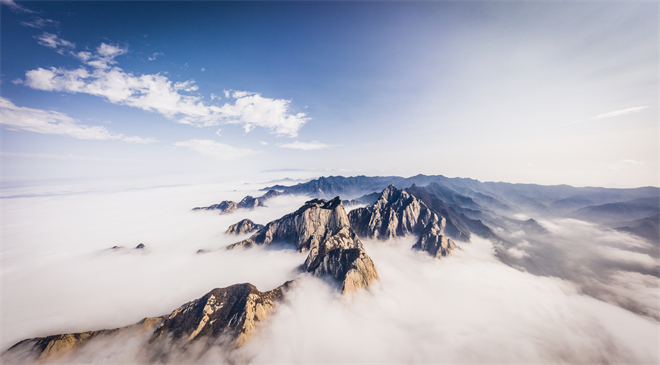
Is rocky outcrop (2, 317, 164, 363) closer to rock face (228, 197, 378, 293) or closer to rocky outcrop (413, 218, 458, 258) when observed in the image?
rock face (228, 197, 378, 293)

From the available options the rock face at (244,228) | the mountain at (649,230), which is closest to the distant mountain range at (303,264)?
the rock face at (244,228)

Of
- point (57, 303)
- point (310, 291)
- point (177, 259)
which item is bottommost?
point (57, 303)

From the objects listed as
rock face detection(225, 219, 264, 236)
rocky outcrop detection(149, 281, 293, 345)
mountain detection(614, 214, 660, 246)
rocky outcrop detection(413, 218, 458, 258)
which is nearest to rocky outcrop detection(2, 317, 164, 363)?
rocky outcrop detection(149, 281, 293, 345)

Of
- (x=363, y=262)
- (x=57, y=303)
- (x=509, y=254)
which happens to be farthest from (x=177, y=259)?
(x=509, y=254)

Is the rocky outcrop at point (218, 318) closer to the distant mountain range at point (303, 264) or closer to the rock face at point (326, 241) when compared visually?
the distant mountain range at point (303, 264)

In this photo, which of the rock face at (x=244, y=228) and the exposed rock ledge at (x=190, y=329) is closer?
the exposed rock ledge at (x=190, y=329)

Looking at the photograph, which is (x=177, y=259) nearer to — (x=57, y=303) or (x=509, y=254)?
(x=57, y=303)

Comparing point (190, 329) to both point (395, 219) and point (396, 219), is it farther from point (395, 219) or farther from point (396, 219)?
point (396, 219)
